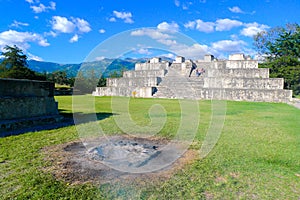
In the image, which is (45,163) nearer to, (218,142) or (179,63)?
(218,142)

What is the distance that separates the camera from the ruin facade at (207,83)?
21906mm

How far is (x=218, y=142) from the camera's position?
546 cm

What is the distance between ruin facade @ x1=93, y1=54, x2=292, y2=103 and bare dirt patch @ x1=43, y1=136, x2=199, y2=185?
1949 centimetres

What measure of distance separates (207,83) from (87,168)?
74.4 feet

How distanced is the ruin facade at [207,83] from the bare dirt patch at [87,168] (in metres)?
19.5

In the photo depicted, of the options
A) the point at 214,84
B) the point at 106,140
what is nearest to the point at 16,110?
the point at 106,140

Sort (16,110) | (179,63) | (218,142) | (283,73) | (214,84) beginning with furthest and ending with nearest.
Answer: (179,63) → (283,73) → (214,84) → (16,110) → (218,142)

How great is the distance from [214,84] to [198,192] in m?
23.0

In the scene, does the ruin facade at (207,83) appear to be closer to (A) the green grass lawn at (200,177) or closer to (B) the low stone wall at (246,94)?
(B) the low stone wall at (246,94)

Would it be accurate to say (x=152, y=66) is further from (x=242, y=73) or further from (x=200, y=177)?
(x=200, y=177)

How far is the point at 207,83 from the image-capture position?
24812 mm

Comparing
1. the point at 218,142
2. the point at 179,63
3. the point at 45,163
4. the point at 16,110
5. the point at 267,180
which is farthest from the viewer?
the point at 179,63

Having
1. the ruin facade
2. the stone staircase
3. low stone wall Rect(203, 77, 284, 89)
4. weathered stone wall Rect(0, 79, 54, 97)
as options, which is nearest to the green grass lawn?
weathered stone wall Rect(0, 79, 54, 97)

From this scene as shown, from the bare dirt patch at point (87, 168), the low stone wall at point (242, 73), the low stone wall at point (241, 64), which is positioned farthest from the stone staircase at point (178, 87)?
the bare dirt patch at point (87, 168)
